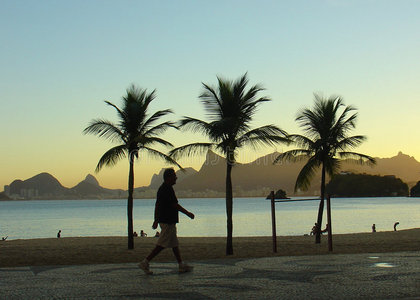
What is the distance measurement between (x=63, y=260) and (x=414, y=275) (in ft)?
32.9

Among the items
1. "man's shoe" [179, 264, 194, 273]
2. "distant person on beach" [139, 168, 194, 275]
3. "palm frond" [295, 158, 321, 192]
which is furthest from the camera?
"palm frond" [295, 158, 321, 192]

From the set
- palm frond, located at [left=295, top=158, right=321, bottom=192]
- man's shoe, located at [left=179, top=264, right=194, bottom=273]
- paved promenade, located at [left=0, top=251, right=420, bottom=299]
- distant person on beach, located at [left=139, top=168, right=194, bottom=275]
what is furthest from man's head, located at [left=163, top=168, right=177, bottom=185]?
palm frond, located at [left=295, top=158, right=321, bottom=192]

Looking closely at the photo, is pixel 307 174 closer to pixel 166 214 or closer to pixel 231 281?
pixel 166 214

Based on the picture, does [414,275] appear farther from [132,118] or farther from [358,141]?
[358,141]

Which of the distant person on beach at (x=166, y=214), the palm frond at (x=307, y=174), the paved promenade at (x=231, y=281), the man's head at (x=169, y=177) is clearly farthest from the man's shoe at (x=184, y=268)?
the palm frond at (x=307, y=174)

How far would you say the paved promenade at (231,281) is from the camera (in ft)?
28.2

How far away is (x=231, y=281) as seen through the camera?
33.4 feet

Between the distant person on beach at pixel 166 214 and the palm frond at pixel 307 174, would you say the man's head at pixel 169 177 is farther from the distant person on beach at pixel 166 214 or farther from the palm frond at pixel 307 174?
the palm frond at pixel 307 174

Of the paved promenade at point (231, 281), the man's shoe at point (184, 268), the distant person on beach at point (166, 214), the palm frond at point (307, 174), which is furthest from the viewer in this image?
the palm frond at point (307, 174)

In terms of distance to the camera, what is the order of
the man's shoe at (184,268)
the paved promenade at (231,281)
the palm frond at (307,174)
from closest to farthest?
the paved promenade at (231,281), the man's shoe at (184,268), the palm frond at (307,174)

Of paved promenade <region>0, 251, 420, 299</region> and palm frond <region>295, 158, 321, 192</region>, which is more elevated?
palm frond <region>295, 158, 321, 192</region>

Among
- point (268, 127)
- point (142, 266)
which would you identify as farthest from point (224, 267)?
point (268, 127)

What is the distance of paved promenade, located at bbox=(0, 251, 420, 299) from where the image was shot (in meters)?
8.61

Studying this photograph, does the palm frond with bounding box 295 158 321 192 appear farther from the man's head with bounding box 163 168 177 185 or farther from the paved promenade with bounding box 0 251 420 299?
the man's head with bounding box 163 168 177 185
